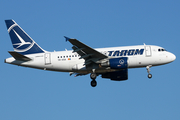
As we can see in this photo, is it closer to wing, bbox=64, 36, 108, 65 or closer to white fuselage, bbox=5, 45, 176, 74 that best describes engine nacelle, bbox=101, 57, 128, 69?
white fuselage, bbox=5, 45, 176, 74

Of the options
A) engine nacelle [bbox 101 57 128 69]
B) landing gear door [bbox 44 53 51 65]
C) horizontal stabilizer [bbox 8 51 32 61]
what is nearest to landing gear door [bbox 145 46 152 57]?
engine nacelle [bbox 101 57 128 69]

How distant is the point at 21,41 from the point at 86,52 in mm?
10949

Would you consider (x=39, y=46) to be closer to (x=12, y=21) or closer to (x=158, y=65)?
(x=12, y=21)

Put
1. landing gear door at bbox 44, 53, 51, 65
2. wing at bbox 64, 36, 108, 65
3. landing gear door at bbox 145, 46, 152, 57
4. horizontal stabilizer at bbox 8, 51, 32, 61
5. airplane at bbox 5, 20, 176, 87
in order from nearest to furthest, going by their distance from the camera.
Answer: wing at bbox 64, 36, 108, 65 → airplane at bbox 5, 20, 176, 87 → horizontal stabilizer at bbox 8, 51, 32, 61 → landing gear door at bbox 145, 46, 152, 57 → landing gear door at bbox 44, 53, 51, 65

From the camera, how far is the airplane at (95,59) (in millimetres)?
40375

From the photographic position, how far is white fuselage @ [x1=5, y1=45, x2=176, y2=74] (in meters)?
41.1

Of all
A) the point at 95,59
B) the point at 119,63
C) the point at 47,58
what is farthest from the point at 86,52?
the point at 47,58

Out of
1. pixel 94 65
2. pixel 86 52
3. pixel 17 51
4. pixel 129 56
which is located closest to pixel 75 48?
pixel 86 52

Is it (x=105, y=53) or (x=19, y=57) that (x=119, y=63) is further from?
(x=19, y=57)

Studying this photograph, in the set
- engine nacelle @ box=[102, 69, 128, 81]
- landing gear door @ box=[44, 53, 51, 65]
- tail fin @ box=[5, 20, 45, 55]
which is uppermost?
tail fin @ box=[5, 20, 45, 55]

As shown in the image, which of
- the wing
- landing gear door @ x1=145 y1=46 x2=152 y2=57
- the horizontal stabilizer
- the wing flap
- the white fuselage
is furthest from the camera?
landing gear door @ x1=145 y1=46 x2=152 y2=57

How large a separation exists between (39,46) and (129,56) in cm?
1343

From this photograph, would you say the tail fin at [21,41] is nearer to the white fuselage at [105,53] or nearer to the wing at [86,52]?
the white fuselage at [105,53]

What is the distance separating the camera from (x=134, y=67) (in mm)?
41531
